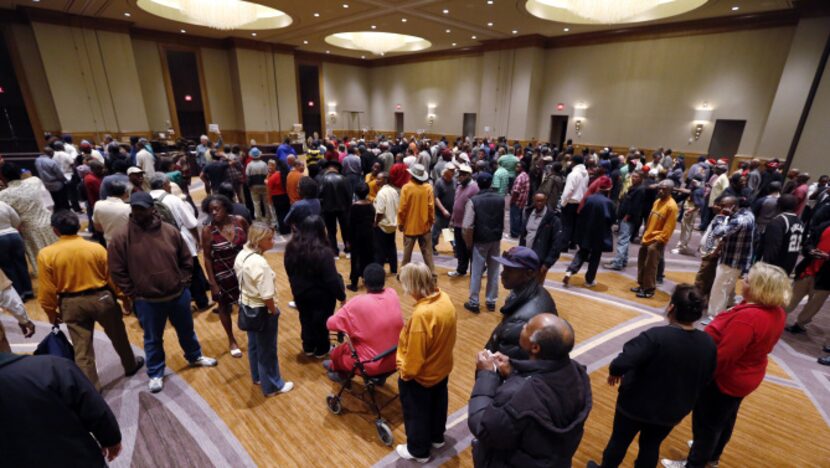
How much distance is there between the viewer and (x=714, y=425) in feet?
7.50

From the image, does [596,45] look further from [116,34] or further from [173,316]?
[116,34]

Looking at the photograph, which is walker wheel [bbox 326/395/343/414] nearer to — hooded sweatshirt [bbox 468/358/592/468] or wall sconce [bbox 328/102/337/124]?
hooded sweatshirt [bbox 468/358/592/468]

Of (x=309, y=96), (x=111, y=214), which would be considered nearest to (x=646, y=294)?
(x=111, y=214)

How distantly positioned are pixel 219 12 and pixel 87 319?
12.8 meters

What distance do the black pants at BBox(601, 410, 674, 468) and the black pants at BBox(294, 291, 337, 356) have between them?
7.94 feet

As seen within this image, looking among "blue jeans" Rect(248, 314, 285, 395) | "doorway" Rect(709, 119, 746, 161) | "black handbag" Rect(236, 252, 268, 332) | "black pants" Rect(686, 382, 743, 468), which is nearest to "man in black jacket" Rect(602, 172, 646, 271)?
"black pants" Rect(686, 382, 743, 468)

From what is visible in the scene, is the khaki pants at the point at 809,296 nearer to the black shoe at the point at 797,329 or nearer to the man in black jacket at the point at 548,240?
the black shoe at the point at 797,329

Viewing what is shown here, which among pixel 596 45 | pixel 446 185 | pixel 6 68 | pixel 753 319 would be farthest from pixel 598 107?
pixel 6 68

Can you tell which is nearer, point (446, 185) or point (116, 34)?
point (446, 185)

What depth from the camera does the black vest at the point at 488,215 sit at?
4137mm

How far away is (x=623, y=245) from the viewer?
19.9ft

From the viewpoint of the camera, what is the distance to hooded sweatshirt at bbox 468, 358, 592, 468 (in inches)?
53.8

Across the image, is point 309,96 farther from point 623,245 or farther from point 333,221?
point 623,245

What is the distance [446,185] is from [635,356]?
169 inches
